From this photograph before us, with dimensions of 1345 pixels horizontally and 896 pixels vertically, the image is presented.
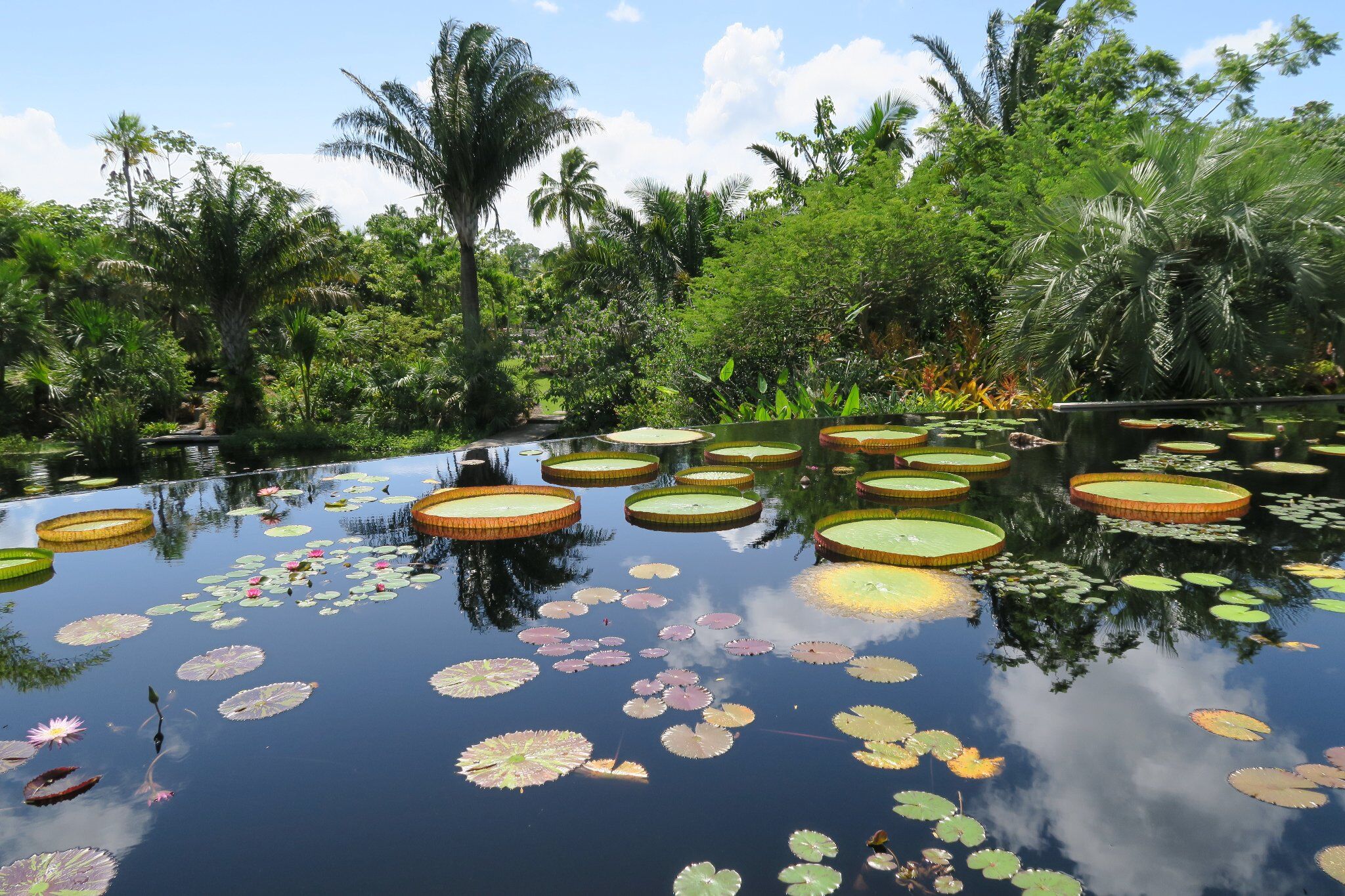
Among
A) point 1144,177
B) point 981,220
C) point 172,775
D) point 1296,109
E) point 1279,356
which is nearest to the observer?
point 172,775

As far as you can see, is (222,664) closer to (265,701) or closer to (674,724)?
(265,701)

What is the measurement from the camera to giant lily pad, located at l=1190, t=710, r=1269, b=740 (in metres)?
1.65

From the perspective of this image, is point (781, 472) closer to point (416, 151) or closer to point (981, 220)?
point (981, 220)

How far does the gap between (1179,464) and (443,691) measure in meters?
4.23

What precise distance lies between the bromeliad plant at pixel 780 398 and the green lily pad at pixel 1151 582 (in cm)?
478

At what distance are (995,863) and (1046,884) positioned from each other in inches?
3.1

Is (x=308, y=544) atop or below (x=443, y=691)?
atop

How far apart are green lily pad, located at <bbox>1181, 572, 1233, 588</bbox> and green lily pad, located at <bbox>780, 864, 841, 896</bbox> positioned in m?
2.00

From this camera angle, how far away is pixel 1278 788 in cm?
146

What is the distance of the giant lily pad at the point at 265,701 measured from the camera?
6.03ft

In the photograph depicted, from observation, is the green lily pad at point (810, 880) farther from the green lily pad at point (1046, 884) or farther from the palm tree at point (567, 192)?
the palm tree at point (567, 192)

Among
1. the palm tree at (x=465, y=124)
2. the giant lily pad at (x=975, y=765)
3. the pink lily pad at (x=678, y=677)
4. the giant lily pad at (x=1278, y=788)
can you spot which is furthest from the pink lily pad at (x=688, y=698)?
the palm tree at (x=465, y=124)

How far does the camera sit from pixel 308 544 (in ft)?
10.6

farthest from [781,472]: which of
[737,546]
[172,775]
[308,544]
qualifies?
[172,775]
